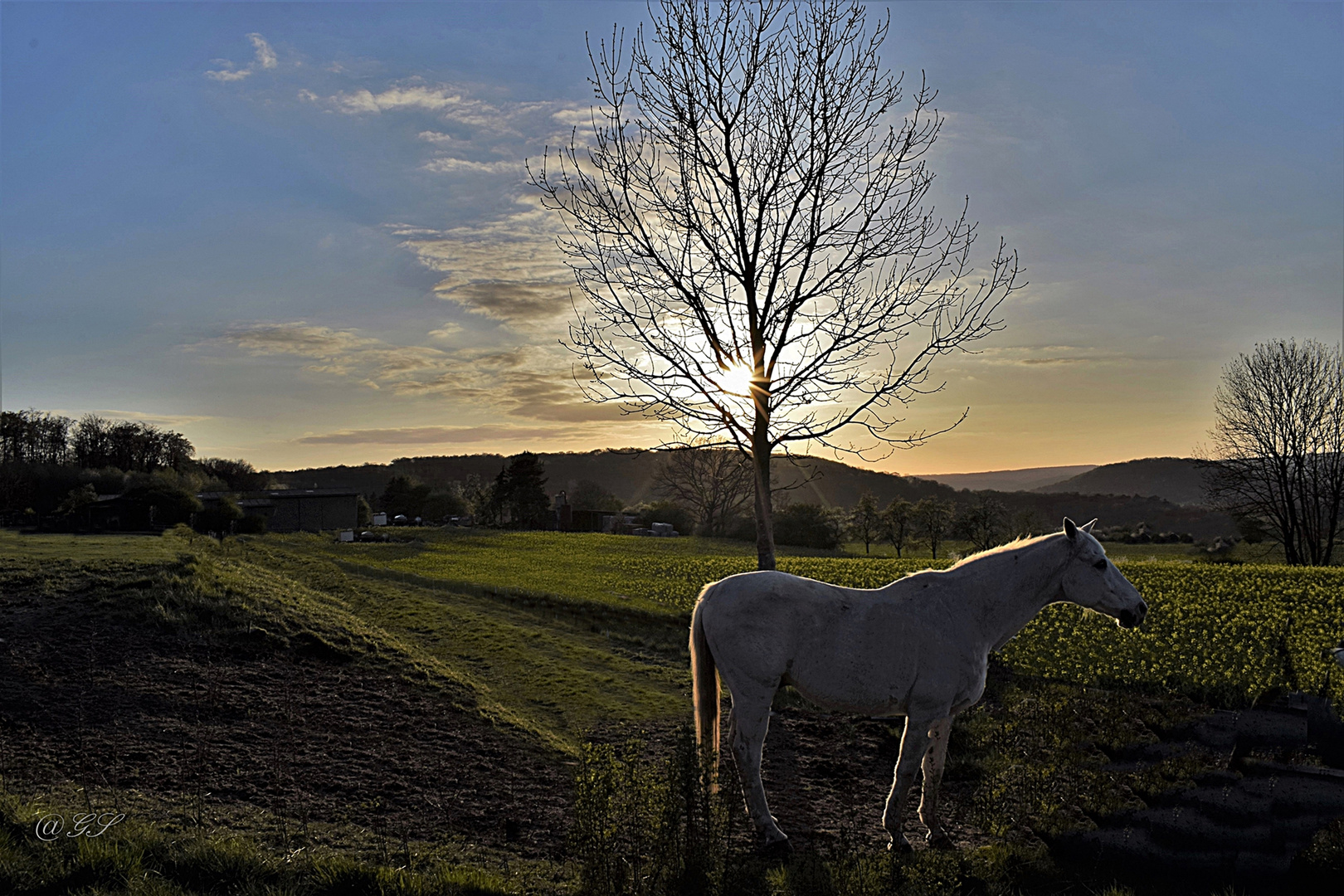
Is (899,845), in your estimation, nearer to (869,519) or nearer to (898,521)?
(898,521)

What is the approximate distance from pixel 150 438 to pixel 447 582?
8048 cm

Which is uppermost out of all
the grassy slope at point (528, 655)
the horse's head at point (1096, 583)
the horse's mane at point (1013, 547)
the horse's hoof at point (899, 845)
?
the horse's mane at point (1013, 547)

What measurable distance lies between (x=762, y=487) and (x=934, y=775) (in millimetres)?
5568

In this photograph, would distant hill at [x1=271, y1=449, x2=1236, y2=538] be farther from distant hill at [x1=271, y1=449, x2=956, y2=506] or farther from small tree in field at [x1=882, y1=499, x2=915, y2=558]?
small tree in field at [x1=882, y1=499, x2=915, y2=558]

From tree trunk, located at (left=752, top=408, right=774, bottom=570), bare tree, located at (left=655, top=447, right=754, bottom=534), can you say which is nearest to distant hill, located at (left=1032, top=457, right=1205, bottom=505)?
bare tree, located at (left=655, top=447, right=754, bottom=534)

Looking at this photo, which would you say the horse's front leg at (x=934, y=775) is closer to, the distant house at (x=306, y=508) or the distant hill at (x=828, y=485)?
the distant house at (x=306, y=508)

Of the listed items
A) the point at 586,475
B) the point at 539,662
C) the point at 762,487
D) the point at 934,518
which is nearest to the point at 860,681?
the point at 762,487

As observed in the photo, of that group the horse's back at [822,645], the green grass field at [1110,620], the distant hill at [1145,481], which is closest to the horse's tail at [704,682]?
the horse's back at [822,645]

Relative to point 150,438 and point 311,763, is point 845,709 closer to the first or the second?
point 311,763

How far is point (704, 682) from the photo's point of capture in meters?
6.72

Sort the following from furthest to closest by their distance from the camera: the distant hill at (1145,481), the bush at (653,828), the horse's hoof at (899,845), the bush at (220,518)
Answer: the distant hill at (1145,481) → the bush at (220,518) → the horse's hoof at (899,845) → the bush at (653,828)

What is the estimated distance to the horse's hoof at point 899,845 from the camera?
625cm

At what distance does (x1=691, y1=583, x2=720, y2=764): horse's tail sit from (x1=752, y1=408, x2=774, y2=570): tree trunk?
16.2 feet

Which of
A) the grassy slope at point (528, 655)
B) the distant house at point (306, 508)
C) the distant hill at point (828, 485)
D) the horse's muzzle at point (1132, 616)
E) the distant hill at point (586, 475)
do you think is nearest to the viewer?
the horse's muzzle at point (1132, 616)
